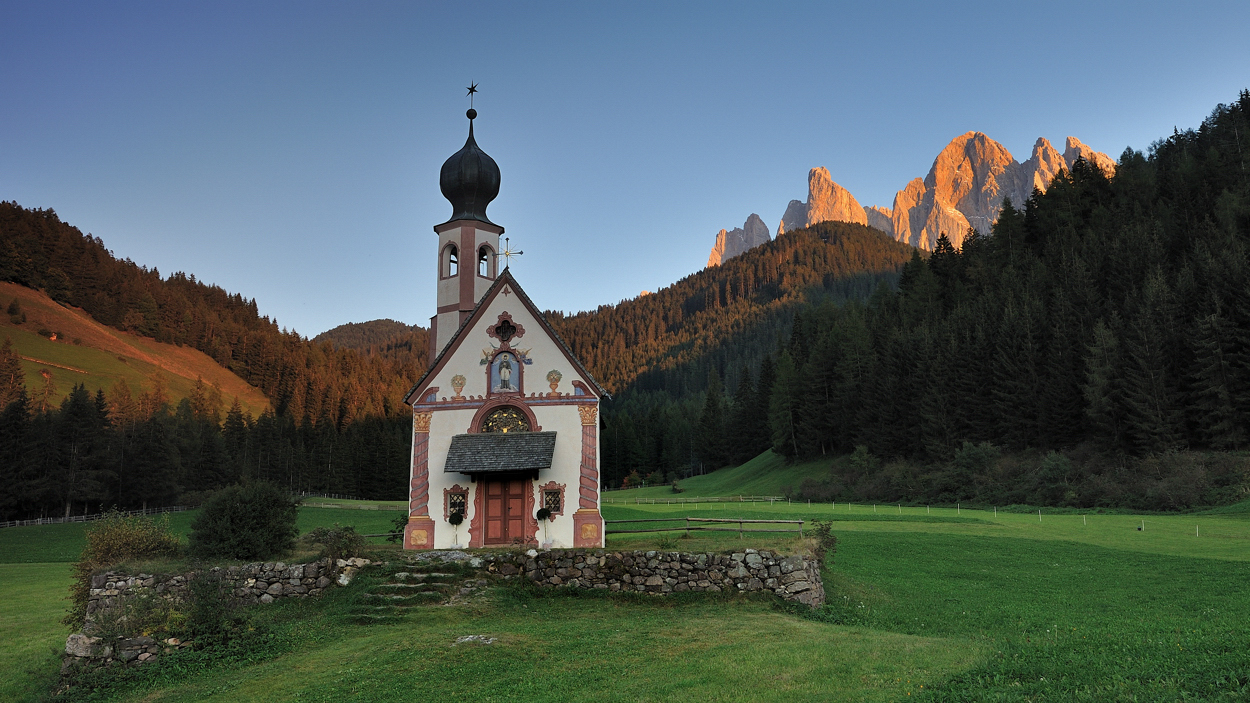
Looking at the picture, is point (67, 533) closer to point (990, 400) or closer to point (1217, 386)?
point (990, 400)

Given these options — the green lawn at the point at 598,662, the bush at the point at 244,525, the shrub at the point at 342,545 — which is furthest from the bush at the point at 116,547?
the green lawn at the point at 598,662

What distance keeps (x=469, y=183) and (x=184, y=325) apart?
173980mm

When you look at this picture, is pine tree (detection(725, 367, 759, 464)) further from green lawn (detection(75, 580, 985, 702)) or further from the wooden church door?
green lawn (detection(75, 580, 985, 702))

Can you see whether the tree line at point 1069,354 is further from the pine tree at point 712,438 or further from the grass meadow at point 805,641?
the grass meadow at point 805,641

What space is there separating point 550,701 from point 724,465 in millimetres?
104122

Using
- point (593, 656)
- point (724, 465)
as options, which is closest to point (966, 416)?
point (724, 465)

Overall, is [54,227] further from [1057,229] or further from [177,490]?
[1057,229]

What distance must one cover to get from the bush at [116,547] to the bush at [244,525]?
102 cm

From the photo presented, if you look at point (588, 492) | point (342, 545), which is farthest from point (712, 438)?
point (342, 545)

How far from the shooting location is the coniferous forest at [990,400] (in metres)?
55.2

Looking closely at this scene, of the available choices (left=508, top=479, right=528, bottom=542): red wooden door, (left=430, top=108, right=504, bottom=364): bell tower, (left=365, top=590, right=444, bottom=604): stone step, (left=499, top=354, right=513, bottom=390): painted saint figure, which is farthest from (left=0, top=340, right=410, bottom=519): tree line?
(left=365, top=590, right=444, bottom=604): stone step

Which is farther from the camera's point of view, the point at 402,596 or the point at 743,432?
the point at 743,432

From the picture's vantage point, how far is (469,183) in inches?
1432

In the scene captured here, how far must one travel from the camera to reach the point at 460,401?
29375 millimetres
